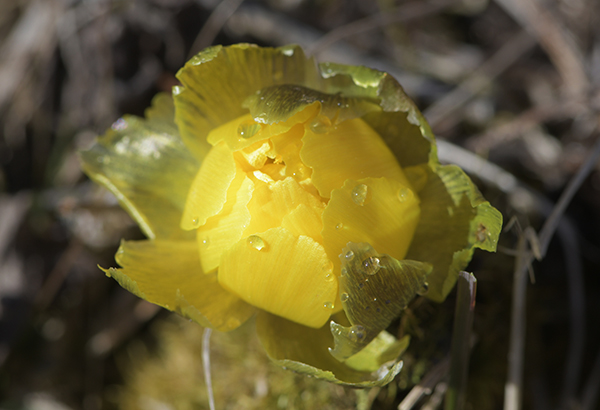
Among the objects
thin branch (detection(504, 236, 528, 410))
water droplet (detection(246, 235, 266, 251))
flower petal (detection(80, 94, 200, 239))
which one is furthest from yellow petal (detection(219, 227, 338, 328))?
thin branch (detection(504, 236, 528, 410))

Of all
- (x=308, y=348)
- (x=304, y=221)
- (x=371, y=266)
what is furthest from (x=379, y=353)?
(x=304, y=221)

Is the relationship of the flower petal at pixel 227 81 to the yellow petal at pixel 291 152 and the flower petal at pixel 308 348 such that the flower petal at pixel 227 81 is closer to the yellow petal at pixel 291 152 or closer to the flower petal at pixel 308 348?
the yellow petal at pixel 291 152

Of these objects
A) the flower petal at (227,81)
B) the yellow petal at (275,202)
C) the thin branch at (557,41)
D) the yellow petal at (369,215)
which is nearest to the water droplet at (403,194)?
the yellow petal at (369,215)

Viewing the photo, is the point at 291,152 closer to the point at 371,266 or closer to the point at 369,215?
the point at 369,215

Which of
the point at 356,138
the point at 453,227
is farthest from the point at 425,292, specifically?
the point at 356,138

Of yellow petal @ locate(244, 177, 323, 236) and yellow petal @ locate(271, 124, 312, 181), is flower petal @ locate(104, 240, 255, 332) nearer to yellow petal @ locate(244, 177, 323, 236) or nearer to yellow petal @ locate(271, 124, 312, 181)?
yellow petal @ locate(244, 177, 323, 236)

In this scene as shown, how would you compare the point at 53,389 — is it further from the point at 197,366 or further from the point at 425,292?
the point at 425,292
